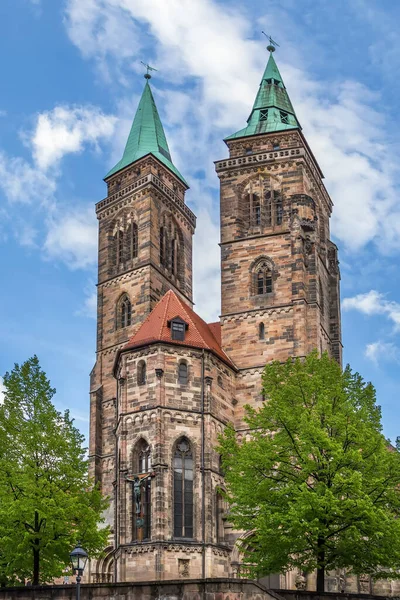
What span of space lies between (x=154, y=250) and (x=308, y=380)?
2429 centimetres

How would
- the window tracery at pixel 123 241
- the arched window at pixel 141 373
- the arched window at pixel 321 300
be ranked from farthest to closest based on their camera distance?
the window tracery at pixel 123 241 < the arched window at pixel 321 300 < the arched window at pixel 141 373

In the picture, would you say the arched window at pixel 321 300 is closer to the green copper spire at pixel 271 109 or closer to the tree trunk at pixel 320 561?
the green copper spire at pixel 271 109

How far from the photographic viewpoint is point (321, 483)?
95.8 feet

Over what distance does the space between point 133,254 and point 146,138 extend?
9721 mm

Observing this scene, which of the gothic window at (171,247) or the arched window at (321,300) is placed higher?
the gothic window at (171,247)

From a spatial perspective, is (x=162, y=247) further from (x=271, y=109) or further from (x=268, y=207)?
(x=271, y=109)

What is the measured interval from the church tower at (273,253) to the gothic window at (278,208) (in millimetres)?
53

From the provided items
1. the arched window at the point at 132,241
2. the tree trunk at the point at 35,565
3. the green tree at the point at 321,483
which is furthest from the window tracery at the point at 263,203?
the tree trunk at the point at 35,565

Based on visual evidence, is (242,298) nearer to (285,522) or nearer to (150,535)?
(150,535)

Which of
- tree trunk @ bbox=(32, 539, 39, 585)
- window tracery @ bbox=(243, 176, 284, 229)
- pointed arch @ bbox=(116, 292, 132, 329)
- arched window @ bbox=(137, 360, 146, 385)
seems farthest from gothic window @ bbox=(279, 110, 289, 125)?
tree trunk @ bbox=(32, 539, 39, 585)

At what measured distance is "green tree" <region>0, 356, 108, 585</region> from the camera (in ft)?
99.9

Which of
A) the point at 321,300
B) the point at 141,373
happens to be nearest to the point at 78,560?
the point at 141,373

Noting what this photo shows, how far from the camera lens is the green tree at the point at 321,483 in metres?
28.4

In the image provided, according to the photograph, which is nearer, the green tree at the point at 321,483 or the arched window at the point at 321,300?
the green tree at the point at 321,483
